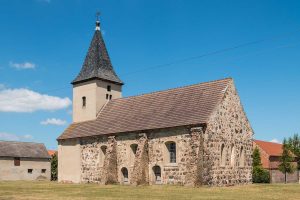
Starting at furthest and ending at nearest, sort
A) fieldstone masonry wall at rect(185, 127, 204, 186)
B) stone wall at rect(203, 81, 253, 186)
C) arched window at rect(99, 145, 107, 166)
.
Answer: arched window at rect(99, 145, 107, 166)
stone wall at rect(203, 81, 253, 186)
fieldstone masonry wall at rect(185, 127, 204, 186)

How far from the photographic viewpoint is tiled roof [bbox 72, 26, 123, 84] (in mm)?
42881

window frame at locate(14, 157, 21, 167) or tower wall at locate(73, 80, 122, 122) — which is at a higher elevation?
tower wall at locate(73, 80, 122, 122)

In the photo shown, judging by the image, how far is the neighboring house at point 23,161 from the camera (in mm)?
55812

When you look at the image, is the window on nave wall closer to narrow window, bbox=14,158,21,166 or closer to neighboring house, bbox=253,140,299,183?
neighboring house, bbox=253,140,299,183

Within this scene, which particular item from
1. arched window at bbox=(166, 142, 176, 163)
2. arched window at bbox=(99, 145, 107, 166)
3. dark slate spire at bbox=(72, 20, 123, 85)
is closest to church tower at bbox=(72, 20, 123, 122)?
dark slate spire at bbox=(72, 20, 123, 85)

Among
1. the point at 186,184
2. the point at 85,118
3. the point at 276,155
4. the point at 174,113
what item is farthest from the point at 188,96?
the point at 276,155

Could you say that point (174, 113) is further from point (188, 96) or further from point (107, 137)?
point (107, 137)

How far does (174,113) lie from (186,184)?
632 centimetres

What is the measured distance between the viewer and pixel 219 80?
33500 mm

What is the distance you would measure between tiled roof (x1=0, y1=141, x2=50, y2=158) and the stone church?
17.7m

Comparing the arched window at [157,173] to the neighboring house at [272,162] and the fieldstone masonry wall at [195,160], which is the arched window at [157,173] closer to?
the fieldstone masonry wall at [195,160]

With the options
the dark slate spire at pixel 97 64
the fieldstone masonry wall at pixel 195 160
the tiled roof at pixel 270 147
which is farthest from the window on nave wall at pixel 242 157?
the tiled roof at pixel 270 147

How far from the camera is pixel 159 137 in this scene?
3269 centimetres

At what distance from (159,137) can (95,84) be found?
1220cm
